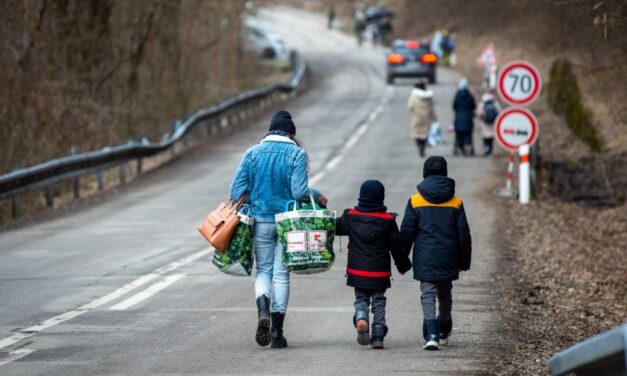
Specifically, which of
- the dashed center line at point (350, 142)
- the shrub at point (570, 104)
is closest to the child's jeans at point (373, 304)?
the dashed center line at point (350, 142)

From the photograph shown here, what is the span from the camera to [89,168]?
22.5 meters

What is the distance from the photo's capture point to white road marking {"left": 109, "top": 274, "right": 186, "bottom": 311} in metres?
10.7

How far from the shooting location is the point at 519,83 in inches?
773

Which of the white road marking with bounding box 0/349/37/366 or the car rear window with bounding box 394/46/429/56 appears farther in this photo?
the car rear window with bounding box 394/46/429/56

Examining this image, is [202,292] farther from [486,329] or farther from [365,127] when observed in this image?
[365,127]

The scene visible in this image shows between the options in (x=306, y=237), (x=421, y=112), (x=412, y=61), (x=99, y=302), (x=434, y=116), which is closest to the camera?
(x=306, y=237)

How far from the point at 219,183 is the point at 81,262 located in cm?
963

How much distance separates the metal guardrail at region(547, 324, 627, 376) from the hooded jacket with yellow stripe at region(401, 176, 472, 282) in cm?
432

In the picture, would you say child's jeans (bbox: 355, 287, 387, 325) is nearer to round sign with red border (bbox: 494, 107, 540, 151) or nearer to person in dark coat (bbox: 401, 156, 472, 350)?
person in dark coat (bbox: 401, 156, 472, 350)

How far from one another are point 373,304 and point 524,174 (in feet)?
38.8

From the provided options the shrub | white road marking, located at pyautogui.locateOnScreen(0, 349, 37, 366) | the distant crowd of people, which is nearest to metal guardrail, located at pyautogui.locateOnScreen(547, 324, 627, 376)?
white road marking, located at pyautogui.locateOnScreen(0, 349, 37, 366)

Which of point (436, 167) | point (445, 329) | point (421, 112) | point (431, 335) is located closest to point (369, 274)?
point (431, 335)

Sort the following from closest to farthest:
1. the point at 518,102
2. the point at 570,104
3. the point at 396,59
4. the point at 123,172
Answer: the point at 518,102 < the point at 123,172 < the point at 570,104 < the point at 396,59

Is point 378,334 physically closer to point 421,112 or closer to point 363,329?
point 363,329
